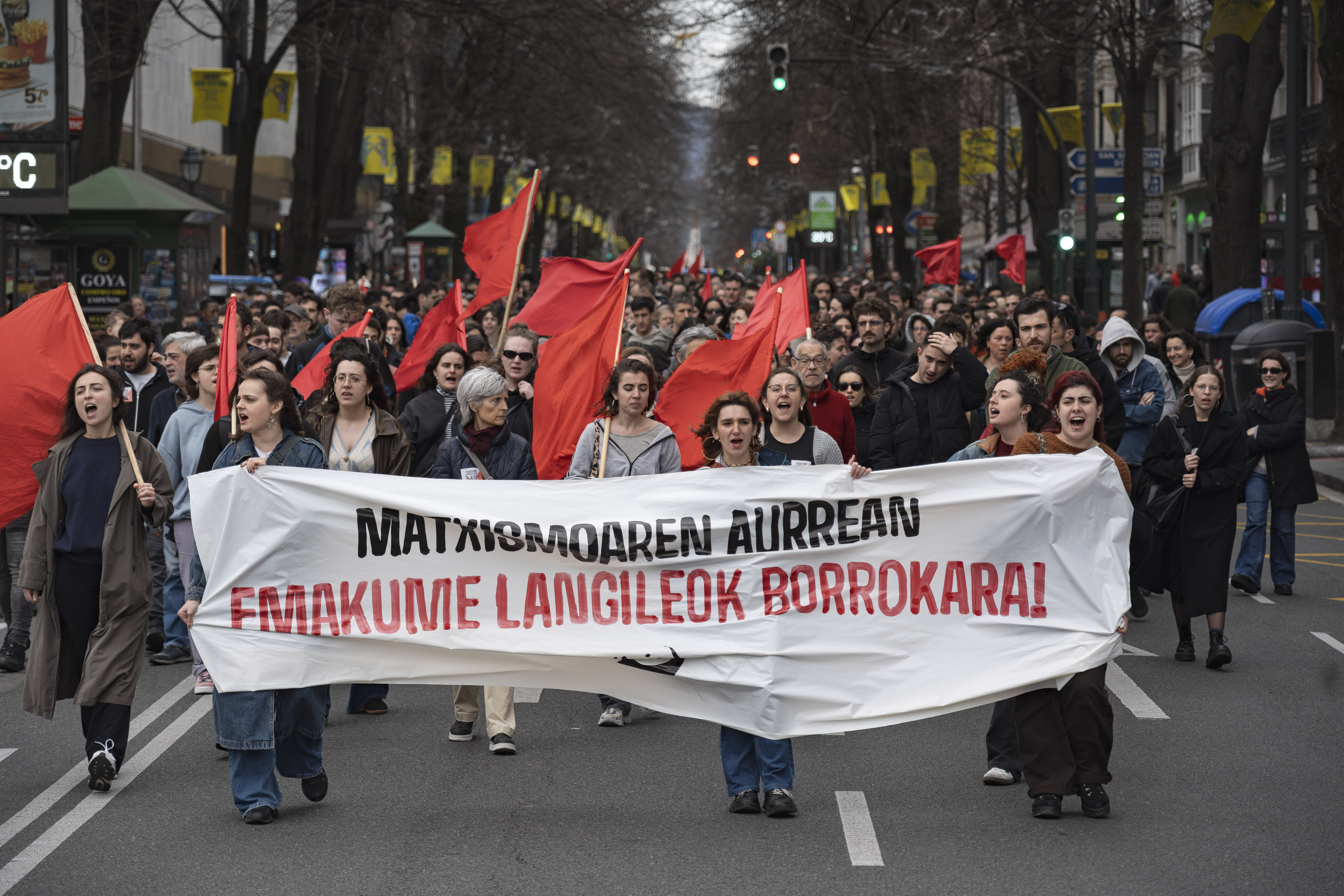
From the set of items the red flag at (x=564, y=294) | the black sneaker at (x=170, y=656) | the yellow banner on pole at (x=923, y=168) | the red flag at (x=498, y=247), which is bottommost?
the black sneaker at (x=170, y=656)

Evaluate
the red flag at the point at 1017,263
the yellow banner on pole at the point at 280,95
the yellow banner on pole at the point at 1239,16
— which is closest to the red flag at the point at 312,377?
the yellow banner on pole at the point at 1239,16

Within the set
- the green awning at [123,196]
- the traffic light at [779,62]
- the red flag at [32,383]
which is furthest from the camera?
the traffic light at [779,62]

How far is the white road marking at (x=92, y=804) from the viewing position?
608 cm

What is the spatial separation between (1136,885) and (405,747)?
3.40m

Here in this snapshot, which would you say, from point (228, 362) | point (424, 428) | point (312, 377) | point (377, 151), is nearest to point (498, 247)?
point (312, 377)

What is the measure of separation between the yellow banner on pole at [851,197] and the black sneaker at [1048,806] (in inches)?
2159

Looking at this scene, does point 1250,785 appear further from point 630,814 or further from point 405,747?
point 405,747

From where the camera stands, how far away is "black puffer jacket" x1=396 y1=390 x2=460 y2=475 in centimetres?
947

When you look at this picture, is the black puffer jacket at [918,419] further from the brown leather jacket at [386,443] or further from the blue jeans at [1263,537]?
the brown leather jacket at [386,443]

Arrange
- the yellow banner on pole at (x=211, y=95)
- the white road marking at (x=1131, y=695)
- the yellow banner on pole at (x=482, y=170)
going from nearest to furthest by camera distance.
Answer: the white road marking at (x=1131, y=695)
the yellow banner on pole at (x=211, y=95)
the yellow banner on pole at (x=482, y=170)

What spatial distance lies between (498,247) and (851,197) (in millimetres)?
49268

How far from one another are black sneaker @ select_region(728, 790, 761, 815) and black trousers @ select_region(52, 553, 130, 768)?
8.24 ft

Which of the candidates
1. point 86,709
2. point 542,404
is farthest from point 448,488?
point 542,404

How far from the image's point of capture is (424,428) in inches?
374
